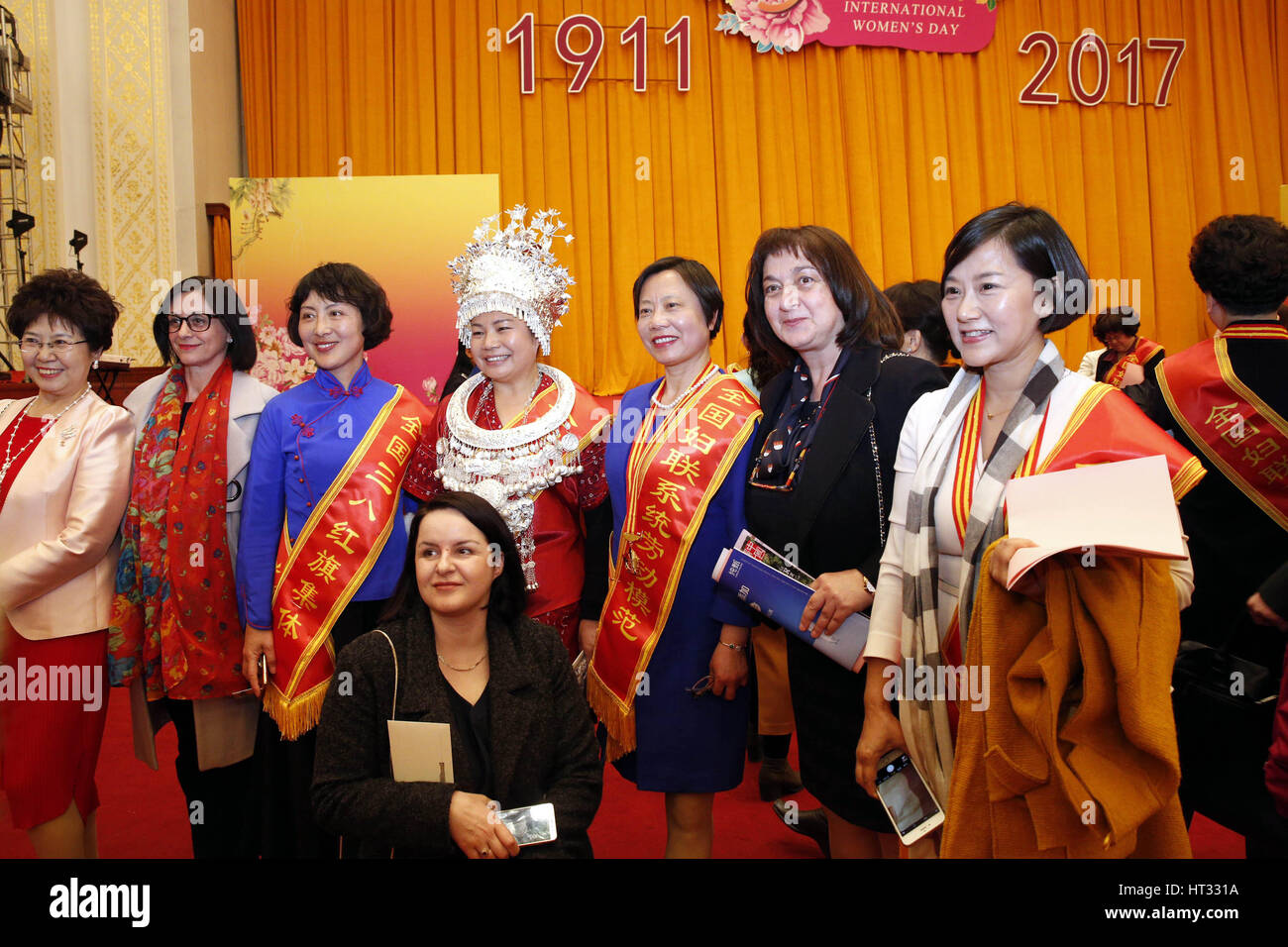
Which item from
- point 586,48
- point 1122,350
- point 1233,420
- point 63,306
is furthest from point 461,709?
point 586,48

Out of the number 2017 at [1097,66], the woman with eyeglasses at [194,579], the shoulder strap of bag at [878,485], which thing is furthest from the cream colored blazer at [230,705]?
the number 2017 at [1097,66]

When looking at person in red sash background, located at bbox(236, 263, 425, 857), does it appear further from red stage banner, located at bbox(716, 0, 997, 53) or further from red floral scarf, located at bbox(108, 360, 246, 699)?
red stage banner, located at bbox(716, 0, 997, 53)

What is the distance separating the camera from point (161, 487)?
1978 millimetres

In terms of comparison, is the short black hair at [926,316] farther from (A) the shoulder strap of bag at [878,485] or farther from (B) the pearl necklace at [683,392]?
(A) the shoulder strap of bag at [878,485]

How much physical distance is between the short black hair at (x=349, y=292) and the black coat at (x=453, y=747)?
821 millimetres

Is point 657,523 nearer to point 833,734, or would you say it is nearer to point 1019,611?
point 833,734

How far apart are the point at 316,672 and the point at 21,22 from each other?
4.15m

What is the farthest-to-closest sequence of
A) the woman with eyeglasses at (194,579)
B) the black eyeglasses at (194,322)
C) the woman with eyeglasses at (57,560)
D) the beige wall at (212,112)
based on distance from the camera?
the beige wall at (212,112)
the black eyeglasses at (194,322)
the woman with eyeglasses at (194,579)
the woman with eyeglasses at (57,560)

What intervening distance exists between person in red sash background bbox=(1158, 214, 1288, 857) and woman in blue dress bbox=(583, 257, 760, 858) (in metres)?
0.86

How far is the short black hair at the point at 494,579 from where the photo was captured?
152 centimetres

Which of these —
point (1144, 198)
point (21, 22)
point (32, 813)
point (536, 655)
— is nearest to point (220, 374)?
point (32, 813)

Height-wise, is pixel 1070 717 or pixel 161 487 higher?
pixel 161 487

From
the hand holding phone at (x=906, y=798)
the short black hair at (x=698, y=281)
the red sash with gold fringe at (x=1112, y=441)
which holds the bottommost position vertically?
the hand holding phone at (x=906, y=798)

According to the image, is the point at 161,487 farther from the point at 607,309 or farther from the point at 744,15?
the point at 744,15
